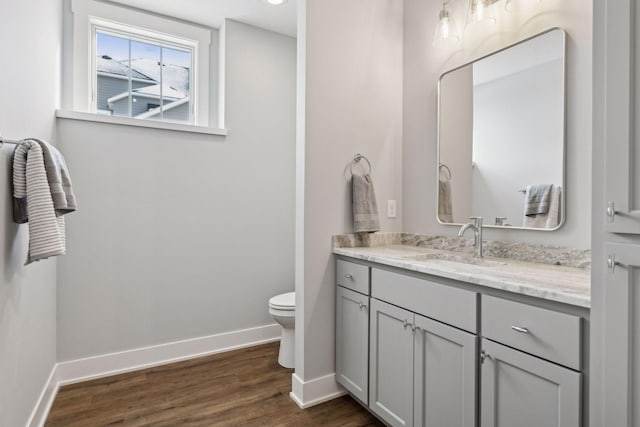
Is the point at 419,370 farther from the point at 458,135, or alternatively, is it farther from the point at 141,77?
the point at 141,77

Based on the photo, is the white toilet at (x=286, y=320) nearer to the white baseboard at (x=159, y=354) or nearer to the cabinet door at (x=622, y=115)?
the white baseboard at (x=159, y=354)

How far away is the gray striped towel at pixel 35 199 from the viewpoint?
138 centimetres

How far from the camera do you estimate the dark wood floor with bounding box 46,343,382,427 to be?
191 cm

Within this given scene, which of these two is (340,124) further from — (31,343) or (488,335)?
(31,343)

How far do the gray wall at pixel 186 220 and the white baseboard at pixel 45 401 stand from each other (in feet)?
0.55

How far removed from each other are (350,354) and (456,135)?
1389 mm

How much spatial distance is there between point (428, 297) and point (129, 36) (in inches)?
110

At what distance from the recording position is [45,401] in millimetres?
1958

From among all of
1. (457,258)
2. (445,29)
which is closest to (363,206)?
(457,258)

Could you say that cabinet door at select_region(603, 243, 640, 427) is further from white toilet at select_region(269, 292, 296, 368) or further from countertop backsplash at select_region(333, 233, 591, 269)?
white toilet at select_region(269, 292, 296, 368)

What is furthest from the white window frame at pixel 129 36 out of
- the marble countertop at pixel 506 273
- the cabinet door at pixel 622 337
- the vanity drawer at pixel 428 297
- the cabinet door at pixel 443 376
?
the cabinet door at pixel 622 337

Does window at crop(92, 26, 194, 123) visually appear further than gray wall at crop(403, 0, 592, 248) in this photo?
Yes

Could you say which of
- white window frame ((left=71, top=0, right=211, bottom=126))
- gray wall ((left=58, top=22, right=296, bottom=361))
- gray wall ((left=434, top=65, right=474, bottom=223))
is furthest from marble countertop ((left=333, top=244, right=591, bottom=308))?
white window frame ((left=71, top=0, right=211, bottom=126))

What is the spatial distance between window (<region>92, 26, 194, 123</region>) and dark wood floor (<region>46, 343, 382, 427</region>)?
1880mm
